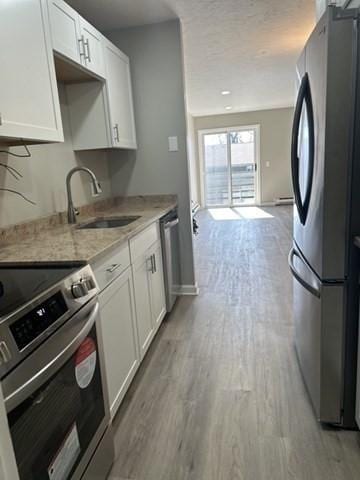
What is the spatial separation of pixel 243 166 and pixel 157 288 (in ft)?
24.1

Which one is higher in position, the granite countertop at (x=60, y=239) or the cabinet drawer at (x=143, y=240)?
the granite countertop at (x=60, y=239)

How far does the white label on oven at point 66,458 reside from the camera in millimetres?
980

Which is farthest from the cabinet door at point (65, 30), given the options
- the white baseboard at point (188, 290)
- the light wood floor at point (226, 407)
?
the white baseboard at point (188, 290)

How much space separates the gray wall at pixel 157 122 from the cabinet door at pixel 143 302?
3.45 feet

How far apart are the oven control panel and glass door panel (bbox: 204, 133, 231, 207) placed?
857cm

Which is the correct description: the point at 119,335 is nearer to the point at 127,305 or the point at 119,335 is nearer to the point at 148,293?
the point at 127,305

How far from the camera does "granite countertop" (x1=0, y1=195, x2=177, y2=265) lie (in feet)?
4.55

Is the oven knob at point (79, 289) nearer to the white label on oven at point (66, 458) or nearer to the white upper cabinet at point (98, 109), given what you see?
the white label on oven at point (66, 458)

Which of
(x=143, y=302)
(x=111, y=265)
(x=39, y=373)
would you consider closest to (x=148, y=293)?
(x=143, y=302)

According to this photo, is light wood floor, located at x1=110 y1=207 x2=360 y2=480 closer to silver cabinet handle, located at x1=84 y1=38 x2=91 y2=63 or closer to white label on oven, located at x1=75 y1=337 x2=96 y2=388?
white label on oven, located at x1=75 y1=337 x2=96 y2=388

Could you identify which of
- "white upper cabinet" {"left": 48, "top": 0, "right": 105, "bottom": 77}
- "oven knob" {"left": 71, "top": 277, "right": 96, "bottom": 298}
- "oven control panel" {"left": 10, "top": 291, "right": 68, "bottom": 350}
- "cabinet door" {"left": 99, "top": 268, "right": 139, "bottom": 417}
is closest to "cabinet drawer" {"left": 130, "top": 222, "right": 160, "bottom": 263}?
"cabinet door" {"left": 99, "top": 268, "right": 139, "bottom": 417}

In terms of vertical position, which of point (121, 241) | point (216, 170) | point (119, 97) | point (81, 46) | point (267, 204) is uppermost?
point (81, 46)

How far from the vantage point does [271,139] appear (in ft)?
28.8

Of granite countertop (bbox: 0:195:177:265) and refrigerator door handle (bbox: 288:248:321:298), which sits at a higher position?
granite countertop (bbox: 0:195:177:265)
